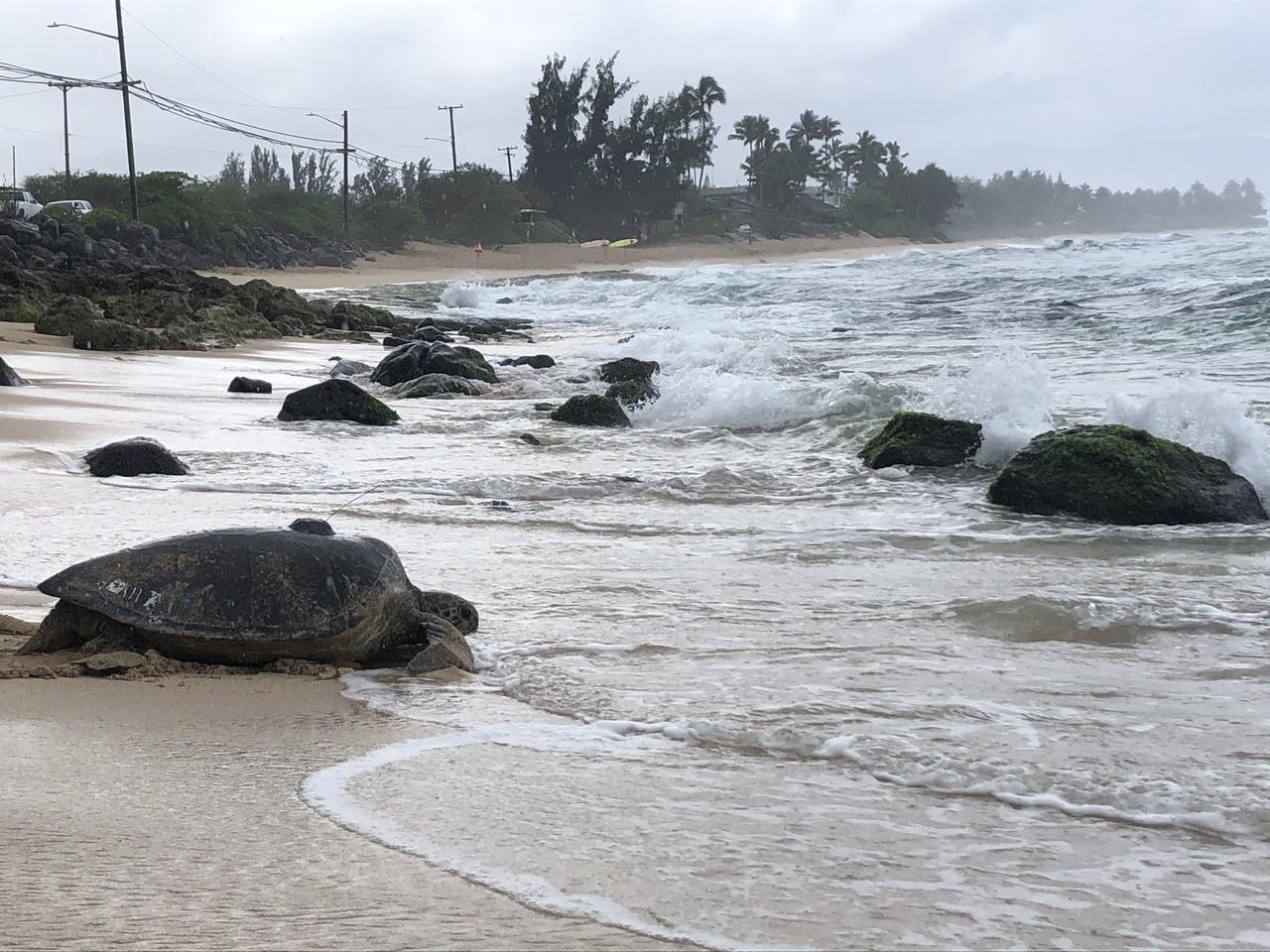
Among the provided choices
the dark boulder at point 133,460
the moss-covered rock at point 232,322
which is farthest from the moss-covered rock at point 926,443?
the moss-covered rock at point 232,322

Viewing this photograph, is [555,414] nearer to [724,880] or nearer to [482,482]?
[482,482]

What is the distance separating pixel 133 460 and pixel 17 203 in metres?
39.4

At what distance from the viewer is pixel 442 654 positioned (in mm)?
3791

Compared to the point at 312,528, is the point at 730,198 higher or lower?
higher

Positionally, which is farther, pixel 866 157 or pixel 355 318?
pixel 866 157

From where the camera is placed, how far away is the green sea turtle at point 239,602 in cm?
361

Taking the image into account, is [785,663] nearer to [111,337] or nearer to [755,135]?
[111,337]

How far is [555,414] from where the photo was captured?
10469mm

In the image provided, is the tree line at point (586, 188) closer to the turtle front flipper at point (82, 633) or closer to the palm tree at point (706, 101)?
the palm tree at point (706, 101)

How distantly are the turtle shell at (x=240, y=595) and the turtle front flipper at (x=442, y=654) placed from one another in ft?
0.49

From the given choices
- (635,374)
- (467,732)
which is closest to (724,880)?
(467,732)

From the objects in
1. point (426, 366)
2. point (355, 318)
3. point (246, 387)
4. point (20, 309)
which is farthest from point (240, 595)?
point (355, 318)

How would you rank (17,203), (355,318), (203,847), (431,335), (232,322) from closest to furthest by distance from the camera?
(203,847) → (232,322) → (431,335) → (355,318) → (17,203)

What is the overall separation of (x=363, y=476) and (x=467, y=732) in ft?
14.0
